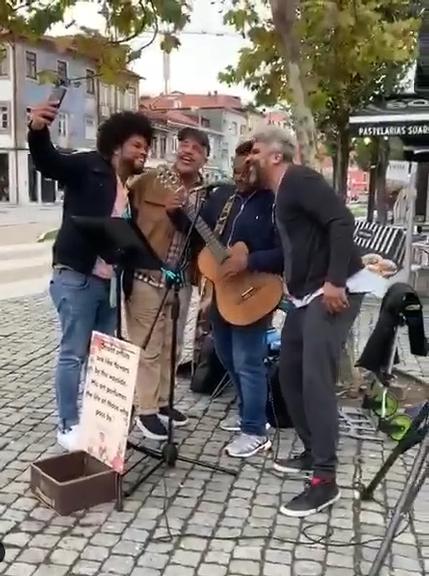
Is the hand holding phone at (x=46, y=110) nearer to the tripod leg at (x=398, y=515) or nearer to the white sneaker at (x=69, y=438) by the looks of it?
the white sneaker at (x=69, y=438)

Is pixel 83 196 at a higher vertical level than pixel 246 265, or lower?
higher

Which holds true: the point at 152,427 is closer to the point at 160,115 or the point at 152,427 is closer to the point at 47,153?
the point at 47,153

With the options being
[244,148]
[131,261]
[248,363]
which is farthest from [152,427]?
[244,148]

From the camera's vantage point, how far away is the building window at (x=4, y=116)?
144ft

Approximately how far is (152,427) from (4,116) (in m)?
42.4

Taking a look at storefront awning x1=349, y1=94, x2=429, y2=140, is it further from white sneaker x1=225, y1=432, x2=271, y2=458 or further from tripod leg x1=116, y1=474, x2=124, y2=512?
tripod leg x1=116, y1=474, x2=124, y2=512

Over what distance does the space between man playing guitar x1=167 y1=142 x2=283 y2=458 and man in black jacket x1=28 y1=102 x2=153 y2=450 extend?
0.33 meters

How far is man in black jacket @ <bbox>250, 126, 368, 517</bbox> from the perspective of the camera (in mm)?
3559

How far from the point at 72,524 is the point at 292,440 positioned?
1621 millimetres

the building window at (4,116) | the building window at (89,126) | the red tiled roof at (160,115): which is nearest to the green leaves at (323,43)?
the red tiled roof at (160,115)

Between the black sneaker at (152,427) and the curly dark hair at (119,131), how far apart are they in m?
1.56

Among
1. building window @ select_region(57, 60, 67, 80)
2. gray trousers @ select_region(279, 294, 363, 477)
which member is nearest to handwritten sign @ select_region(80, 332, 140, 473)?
gray trousers @ select_region(279, 294, 363, 477)

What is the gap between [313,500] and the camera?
367 cm

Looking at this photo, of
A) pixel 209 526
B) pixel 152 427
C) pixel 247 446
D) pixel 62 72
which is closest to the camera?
pixel 209 526
